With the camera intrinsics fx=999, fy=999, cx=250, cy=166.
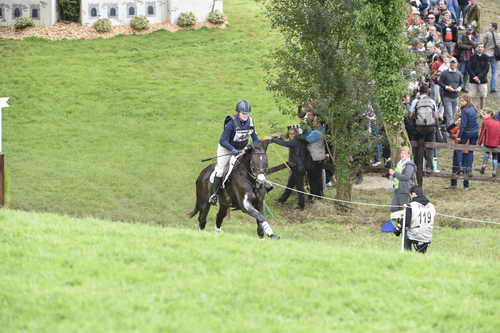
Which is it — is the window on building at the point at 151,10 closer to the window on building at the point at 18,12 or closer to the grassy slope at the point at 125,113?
the grassy slope at the point at 125,113

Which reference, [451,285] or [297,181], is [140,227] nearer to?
[451,285]

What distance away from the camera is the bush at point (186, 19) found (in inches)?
1796

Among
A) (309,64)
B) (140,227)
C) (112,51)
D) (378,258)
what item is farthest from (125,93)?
(378,258)

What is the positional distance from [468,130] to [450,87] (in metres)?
4.01

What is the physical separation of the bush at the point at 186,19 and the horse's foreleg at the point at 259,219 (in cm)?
2541

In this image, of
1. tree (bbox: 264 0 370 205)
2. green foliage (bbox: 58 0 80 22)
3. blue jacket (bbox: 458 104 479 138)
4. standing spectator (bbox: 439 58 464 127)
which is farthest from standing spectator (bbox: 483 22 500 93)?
green foliage (bbox: 58 0 80 22)

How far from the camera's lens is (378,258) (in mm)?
17453

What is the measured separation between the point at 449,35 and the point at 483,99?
299 cm

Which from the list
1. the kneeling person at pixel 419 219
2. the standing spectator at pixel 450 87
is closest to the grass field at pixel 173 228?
the kneeling person at pixel 419 219

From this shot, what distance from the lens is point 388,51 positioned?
→ 27641 mm

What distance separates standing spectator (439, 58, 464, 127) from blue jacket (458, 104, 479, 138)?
153 inches

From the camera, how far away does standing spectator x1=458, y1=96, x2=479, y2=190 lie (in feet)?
98.6

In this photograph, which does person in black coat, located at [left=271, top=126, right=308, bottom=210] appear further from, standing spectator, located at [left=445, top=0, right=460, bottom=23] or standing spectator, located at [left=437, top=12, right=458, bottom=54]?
standing spectator, located at [left=445, top=0, right=460, bottom=23]

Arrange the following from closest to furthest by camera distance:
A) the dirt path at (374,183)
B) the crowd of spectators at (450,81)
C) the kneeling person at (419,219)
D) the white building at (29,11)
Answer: the kneeling person at (419,219) < the crowd of spectators at (450,81) < the dirt path at (374,183) < the white building at (29,11)
